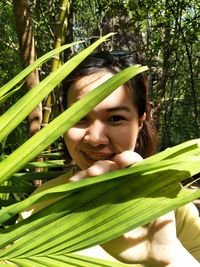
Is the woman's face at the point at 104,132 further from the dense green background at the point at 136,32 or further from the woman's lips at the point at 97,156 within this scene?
the dense green background at the point at 136,32

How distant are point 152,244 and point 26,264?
24cm

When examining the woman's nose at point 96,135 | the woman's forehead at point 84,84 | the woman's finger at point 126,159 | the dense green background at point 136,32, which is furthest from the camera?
the dense green background at point 136,32

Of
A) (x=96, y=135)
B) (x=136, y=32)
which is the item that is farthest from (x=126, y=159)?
(x=136, y=32)

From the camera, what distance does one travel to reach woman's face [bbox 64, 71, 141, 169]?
2.89ft

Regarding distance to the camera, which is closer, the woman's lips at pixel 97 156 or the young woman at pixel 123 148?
the young woman at pixel 123 148

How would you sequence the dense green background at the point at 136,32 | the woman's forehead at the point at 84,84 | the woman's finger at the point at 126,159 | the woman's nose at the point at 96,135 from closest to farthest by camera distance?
the woman's finger at the point at 126,159 < the woman's nose at the point at 96,135 < the woman's forehead at the point at 84,84 < the dense green background at the point at 136,32

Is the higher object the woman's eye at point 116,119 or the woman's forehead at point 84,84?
the woman's forehead at point 84,84

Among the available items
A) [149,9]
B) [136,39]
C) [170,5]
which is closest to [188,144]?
[149,9]

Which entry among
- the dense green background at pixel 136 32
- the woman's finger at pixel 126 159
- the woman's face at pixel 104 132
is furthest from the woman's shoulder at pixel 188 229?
the dense green background at pixel 136 32

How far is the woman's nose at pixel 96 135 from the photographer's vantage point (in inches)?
34.4

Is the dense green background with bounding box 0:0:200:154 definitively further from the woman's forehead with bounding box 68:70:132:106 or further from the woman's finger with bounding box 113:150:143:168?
the woman's finger with bounding box 113:150:143:168

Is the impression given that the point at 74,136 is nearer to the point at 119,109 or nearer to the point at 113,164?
the point at 119,109

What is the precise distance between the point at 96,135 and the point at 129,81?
22 centimetres

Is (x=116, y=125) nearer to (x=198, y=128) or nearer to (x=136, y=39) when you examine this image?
(x=136, y=39)
